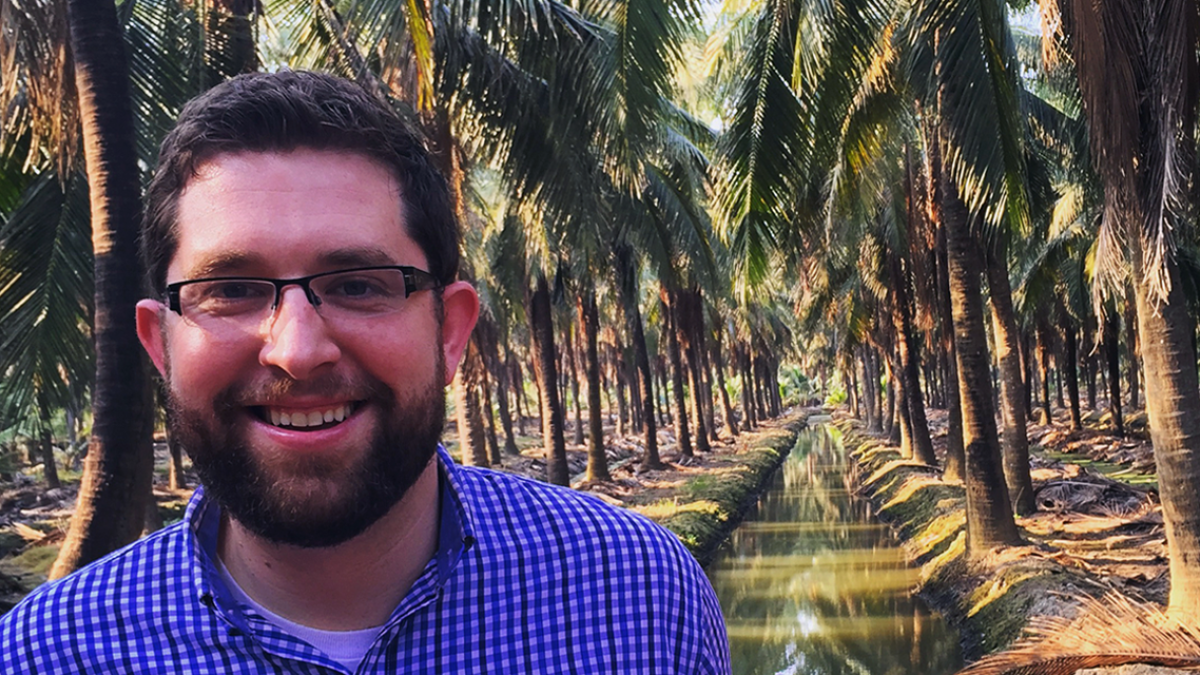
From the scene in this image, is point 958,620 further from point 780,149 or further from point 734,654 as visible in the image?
point 780,149

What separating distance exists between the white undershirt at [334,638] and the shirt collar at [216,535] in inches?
1.9

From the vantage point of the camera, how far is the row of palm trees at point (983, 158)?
7.48 metres

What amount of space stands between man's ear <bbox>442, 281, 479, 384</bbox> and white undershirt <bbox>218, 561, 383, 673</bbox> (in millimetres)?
471

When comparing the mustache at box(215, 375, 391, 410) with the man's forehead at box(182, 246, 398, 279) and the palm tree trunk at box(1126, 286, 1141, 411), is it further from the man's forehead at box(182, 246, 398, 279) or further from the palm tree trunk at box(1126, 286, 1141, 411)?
the palm tree trunk at box(1126, 286, 1141, 411)

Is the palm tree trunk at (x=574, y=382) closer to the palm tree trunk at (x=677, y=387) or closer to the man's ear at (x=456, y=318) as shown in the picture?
the palm tree trunk at (x=677, y=387)

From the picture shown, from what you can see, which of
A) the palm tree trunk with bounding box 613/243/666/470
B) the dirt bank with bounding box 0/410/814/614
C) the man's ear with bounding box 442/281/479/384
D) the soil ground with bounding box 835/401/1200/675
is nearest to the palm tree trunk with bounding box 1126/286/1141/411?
the soil ground with bounding box 835/401/1200/675

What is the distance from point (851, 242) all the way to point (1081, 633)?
1664 cm

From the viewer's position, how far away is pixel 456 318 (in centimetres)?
204

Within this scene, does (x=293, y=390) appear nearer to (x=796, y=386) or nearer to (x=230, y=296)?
(x=230, y=296)

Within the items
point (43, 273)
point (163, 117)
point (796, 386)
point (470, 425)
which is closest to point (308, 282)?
point (163, 117)

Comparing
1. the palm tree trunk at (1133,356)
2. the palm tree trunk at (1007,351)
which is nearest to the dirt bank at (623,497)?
the palm tree trunk at (1007,351)

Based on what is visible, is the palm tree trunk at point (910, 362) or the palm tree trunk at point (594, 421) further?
the palm tree trunk at point (910, 362)

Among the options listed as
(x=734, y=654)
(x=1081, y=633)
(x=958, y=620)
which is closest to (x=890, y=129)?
(x=958, y=620)

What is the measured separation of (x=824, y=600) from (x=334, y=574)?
57.1 ft
